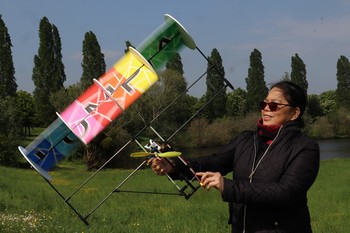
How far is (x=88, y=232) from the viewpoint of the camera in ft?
21.4

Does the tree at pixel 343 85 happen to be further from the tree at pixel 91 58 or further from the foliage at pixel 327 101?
the tree at pixel 91 58

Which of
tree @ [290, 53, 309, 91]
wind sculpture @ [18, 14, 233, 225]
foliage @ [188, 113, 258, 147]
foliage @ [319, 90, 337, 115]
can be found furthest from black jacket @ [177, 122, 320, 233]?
foliage @ [319, 90, 337, 115]

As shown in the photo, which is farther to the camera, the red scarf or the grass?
the grass

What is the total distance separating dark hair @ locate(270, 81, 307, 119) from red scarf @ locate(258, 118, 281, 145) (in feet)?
0.68

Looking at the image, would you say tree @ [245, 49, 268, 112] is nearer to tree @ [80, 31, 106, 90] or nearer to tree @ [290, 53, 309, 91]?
tree @ [290, 53, 309, 91]

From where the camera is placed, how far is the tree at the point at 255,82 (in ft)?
198

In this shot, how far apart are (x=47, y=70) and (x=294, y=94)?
49.3m

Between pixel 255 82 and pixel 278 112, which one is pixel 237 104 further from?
pixel 278 112

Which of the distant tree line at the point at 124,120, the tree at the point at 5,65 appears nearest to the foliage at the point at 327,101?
the distant tree line at the point at 124,120

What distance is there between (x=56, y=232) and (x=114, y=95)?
12.0 ft

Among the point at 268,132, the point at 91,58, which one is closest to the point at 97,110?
the point at 268,132

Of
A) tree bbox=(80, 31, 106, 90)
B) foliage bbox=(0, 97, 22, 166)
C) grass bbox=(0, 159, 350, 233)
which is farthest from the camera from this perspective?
tree bbox=(80, 31, 106, 90)

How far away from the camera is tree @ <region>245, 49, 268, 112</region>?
2376 inches

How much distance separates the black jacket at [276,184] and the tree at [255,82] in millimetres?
57725
